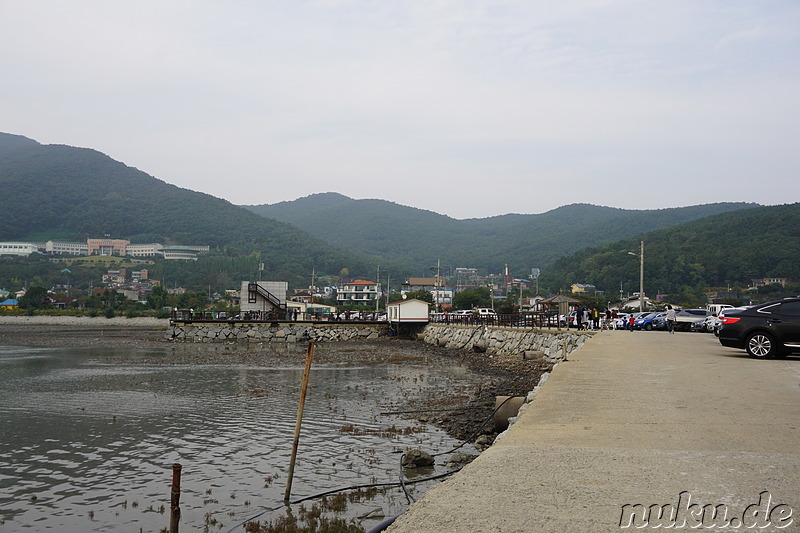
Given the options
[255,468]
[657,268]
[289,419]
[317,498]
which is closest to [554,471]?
[317,498]

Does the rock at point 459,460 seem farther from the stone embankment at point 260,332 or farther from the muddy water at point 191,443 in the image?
the stone embankment at point 260,332

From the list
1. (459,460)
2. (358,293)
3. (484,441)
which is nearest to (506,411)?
(484,441)

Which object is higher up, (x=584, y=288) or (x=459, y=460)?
(x=584, y=288)

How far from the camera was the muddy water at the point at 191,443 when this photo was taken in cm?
968

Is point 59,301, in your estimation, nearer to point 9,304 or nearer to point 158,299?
point 9,304

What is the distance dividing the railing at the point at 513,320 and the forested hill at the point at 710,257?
58892 mm

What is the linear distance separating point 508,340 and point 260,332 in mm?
28830

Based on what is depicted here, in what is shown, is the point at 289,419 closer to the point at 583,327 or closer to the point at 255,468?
the point at 255,468

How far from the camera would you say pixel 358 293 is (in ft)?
492

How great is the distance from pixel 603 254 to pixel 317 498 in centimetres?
13043

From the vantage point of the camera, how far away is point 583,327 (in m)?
37.0

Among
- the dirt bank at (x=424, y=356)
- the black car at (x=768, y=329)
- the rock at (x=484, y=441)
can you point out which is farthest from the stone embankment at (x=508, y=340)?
the rock at (x=484, y=441)

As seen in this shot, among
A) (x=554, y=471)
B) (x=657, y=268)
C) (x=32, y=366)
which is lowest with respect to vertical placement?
(x=32, y=366)

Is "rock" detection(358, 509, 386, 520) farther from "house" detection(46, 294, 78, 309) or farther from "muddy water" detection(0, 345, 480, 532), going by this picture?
"house" detection(46, 294, 78, 309)
